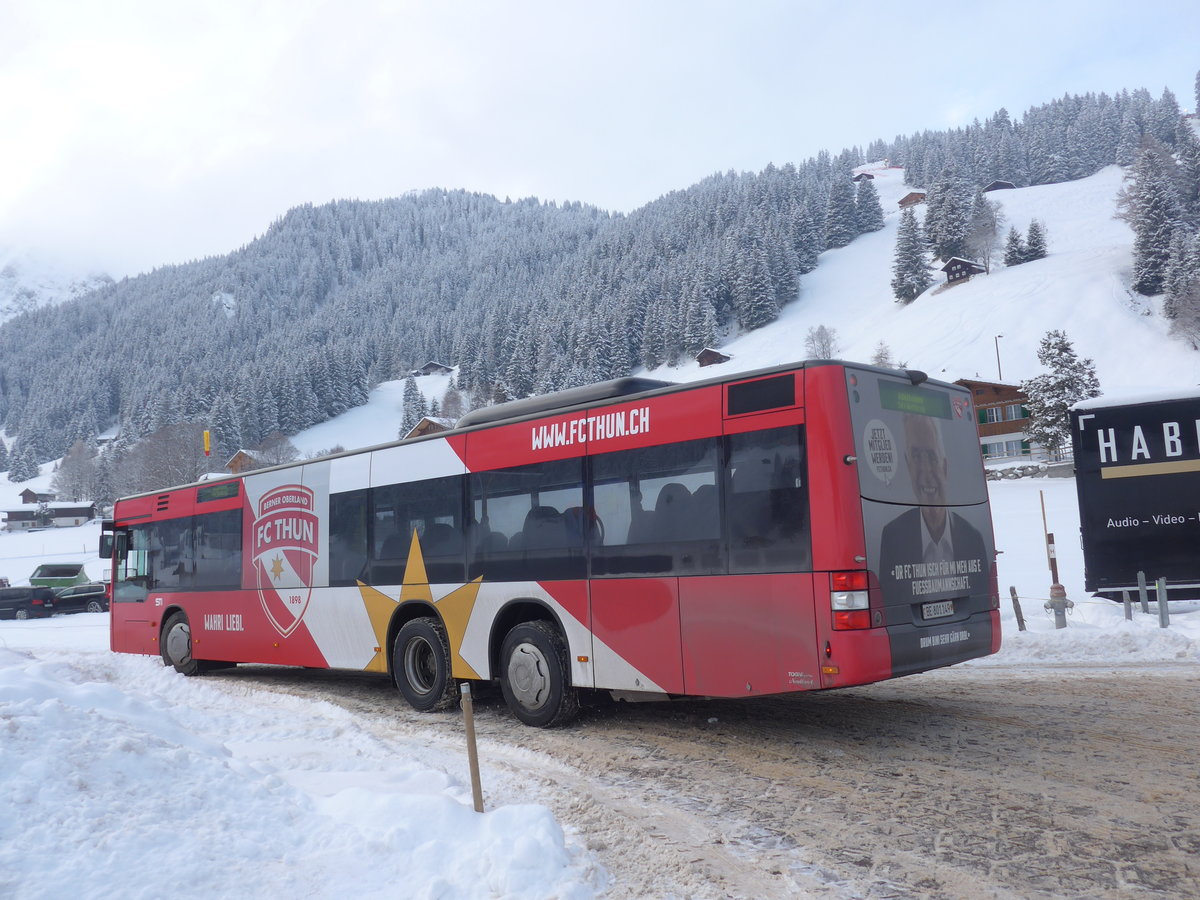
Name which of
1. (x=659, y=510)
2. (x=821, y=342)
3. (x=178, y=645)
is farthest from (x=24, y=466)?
(x=659, y=510)

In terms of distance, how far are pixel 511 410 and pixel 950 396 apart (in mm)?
4509

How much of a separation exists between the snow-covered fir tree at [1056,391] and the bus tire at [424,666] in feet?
166

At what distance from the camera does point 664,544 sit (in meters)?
7.57

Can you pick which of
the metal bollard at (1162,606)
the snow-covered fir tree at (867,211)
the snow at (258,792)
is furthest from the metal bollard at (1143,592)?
the snow-covered fir tree at (867,211)

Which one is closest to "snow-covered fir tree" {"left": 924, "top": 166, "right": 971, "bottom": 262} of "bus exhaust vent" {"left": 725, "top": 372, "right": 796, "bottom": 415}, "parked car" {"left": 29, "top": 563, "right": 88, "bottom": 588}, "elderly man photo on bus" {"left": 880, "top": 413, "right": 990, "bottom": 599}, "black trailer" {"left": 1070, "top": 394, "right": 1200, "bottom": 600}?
"parked car" {"left": 29, "top": 563, "right": 88, "bottom": 588}

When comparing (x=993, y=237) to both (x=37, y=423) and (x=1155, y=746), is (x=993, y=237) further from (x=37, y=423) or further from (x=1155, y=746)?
(x=37, y=423)

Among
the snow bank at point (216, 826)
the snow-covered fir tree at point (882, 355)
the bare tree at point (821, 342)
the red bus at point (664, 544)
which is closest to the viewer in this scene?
the snow bank at point (216, 826)

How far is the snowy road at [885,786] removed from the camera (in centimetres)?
453

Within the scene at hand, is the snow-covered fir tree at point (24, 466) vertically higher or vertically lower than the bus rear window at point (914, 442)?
higher

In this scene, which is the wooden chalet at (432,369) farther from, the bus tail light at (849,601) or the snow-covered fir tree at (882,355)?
the bus tail light at (849,601)

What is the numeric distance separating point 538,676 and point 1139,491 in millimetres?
11235

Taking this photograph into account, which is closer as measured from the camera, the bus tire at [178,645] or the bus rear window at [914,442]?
the bus rear window at [914,442]

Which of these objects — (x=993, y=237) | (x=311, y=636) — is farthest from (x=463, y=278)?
(x=311, y=636)

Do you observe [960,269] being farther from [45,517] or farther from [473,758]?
[45,517]
